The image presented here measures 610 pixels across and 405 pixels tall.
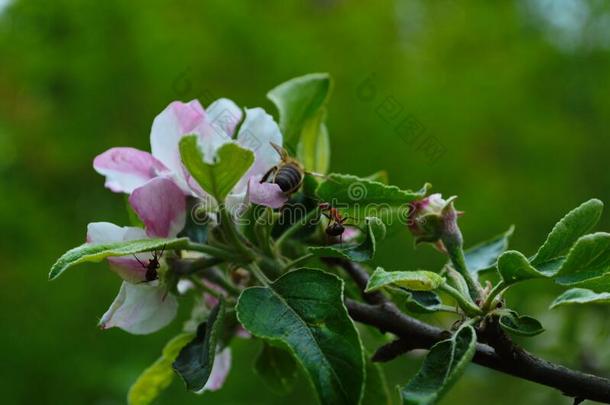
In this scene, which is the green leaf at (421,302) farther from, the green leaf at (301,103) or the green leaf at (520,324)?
the green leaf at (301,103)

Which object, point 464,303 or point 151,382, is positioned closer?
point 464,303

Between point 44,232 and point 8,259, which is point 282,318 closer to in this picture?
point 44,232

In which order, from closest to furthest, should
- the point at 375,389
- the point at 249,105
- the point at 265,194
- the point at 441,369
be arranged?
the point at 441,369
the point at 265,194
the point at 375,389
the point at 249,105

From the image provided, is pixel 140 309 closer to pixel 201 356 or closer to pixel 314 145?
pixel 201 356

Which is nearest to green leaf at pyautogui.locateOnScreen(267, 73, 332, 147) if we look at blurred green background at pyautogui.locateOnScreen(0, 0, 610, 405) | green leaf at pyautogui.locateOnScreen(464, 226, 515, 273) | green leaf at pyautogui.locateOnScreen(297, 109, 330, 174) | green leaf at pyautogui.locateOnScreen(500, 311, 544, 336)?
green leaf at pyautogui.locateOnScreen(297, 109, 330, 174)

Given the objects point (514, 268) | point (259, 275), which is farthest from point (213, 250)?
point (514, 268)

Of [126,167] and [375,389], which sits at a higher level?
[126,167]

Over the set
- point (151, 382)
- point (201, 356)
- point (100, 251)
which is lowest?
point (151, 382)

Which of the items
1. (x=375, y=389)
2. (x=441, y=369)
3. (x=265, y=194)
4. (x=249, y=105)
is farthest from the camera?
(x=249, y=105)
